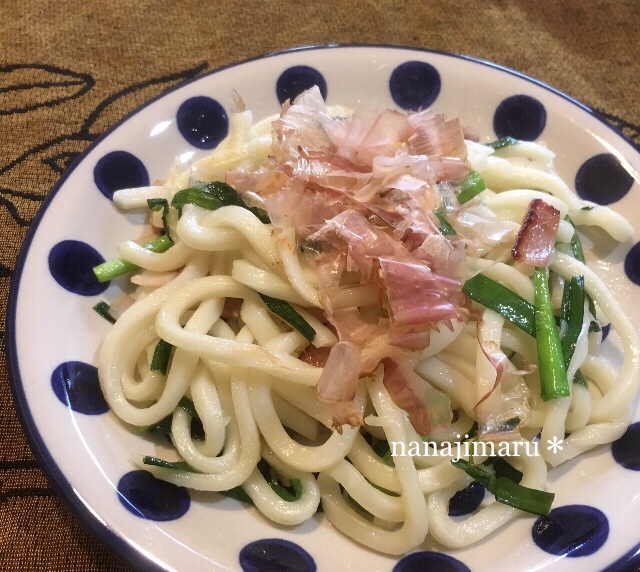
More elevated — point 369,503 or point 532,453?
point 532,453

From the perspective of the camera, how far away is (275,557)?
1691 millimetres

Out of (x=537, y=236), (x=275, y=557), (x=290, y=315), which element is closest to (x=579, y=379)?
(x=537, y=236)

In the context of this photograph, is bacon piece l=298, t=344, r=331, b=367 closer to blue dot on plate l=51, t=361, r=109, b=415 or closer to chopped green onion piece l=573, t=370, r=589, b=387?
blue dot on plate l=51, t=361, r=109, b=415

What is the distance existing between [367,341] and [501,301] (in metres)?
0.51

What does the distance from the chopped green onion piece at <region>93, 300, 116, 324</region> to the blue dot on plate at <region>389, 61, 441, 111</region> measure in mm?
1686

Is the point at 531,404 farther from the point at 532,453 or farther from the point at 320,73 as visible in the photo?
the point at 320,73

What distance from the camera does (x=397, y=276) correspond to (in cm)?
175

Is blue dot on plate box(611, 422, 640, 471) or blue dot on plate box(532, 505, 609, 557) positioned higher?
blue dot on plate box(611, 422, 640, 471)

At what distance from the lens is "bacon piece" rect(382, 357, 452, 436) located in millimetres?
1815

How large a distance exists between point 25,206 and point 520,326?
2379mm

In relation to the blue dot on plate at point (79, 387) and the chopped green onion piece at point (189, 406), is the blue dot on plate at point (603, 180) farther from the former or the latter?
the blue dot on plate at point (79, 387)

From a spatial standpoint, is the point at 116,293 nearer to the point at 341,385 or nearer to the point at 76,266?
the point at 76,266

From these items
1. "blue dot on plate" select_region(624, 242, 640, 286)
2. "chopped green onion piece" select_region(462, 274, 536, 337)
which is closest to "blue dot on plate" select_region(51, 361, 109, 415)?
"chopped green onion piece" select_region(462, 274, 536, 337)

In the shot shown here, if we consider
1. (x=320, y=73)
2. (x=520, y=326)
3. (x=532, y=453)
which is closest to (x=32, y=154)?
(x=320, y=73)
